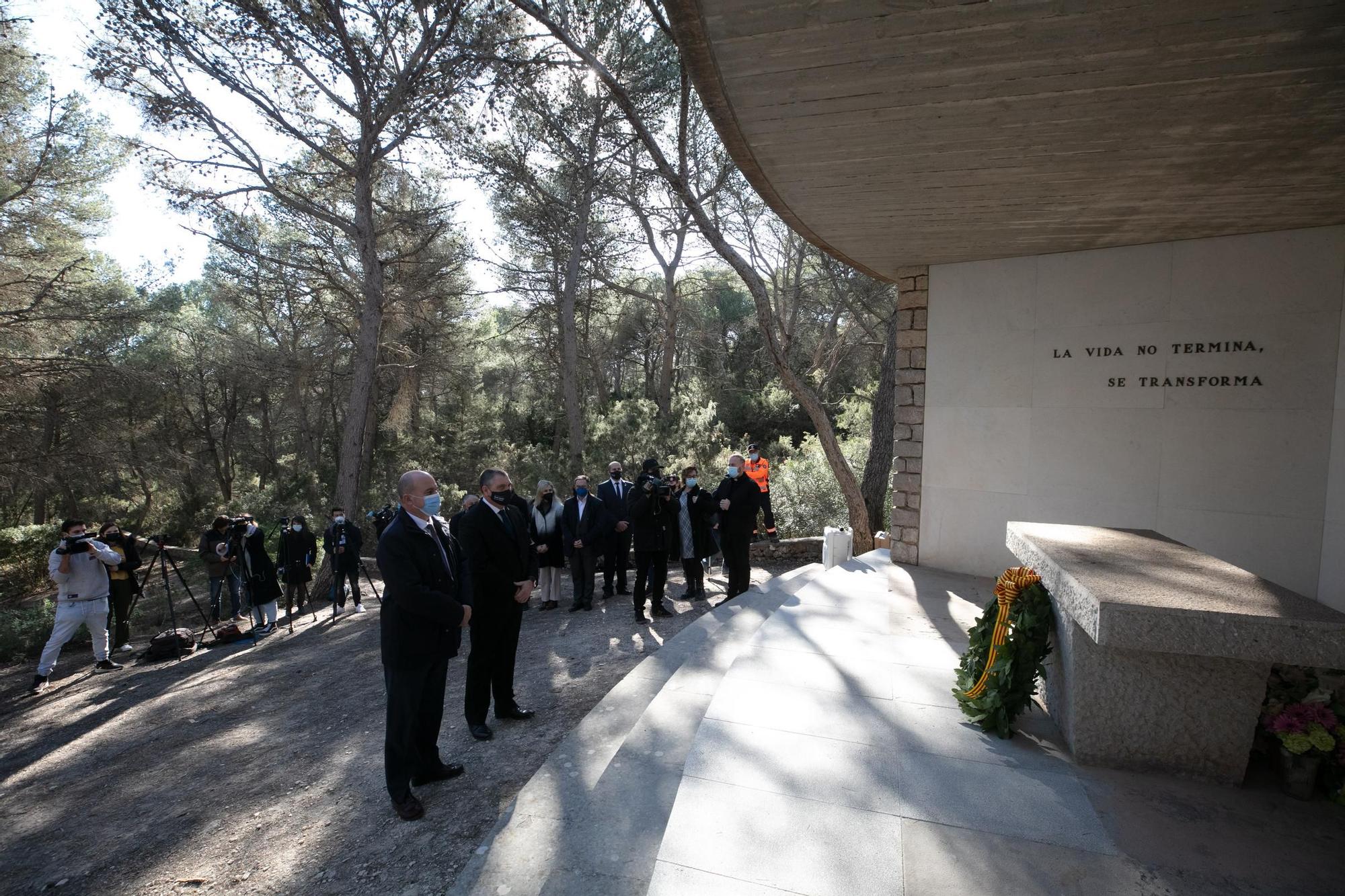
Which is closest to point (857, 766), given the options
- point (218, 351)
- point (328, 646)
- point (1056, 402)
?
point (1056, 402)

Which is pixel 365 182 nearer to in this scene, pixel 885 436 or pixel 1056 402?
pixel 885 436

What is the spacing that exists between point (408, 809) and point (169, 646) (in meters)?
5.97

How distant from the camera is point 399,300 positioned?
12586 millimetres

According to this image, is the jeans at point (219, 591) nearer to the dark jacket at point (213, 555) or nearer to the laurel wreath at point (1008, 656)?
the dark jacket at point (213, 555)

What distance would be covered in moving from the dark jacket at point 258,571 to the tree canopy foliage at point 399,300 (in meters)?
3.54

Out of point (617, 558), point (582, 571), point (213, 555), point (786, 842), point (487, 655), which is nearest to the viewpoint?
point (786, 842)

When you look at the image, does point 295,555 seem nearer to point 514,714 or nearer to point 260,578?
point 260,578

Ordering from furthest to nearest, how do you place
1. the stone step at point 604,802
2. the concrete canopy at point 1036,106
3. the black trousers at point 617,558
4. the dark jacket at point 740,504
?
the black trousers at point 617,558 → the dark jacket at point 740,504 → the concrete canopy at point 1036,106 → the stone step at point 604,802

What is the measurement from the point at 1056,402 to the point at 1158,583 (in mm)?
3394

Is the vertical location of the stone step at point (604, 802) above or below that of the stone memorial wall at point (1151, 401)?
below

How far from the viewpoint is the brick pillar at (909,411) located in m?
5.98

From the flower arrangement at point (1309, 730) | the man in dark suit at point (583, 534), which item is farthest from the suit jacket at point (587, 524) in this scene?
the flower arrangement at point (1309, 730)

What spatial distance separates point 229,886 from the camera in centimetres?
277

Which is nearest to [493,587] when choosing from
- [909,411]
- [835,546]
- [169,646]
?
[909,411]
